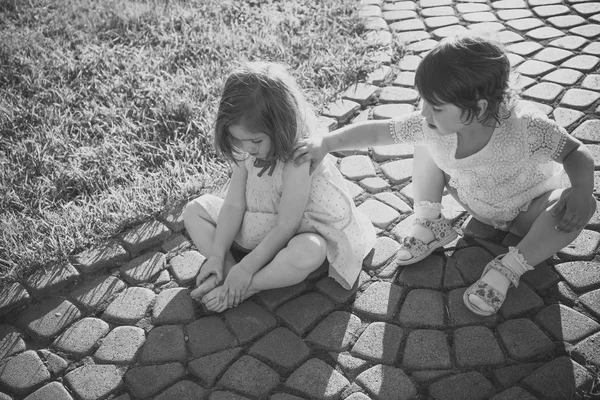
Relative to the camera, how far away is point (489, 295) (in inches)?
96.3

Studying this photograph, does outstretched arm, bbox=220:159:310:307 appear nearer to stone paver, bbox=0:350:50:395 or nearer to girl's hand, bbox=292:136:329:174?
girl's hand, bbox=292:136:329:174

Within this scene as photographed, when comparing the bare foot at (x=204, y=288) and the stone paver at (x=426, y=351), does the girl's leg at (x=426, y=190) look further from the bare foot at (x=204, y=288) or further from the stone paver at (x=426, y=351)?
the bare foot at (x=204, y=288)

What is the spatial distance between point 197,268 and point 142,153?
110cm

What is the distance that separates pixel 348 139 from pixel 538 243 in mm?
989

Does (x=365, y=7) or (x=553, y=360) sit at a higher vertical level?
(x=365, y=7)

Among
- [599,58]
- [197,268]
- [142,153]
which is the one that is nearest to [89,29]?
[142,153]

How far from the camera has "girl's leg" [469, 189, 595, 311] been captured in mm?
2422

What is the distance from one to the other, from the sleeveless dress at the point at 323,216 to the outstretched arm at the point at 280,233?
0.11 meters

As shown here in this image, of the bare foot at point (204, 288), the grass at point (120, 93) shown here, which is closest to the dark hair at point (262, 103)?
the bare foot at point (204, 288)

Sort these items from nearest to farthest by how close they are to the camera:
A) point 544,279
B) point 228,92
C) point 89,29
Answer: point 228,92
point 544,279
point 89,29

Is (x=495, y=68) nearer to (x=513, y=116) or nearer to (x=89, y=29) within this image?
(x=513, y=116)

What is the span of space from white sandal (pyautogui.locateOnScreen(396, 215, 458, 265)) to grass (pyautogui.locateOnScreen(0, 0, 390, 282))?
128 cm

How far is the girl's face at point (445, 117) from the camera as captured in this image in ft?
7.45

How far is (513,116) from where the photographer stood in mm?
2418
